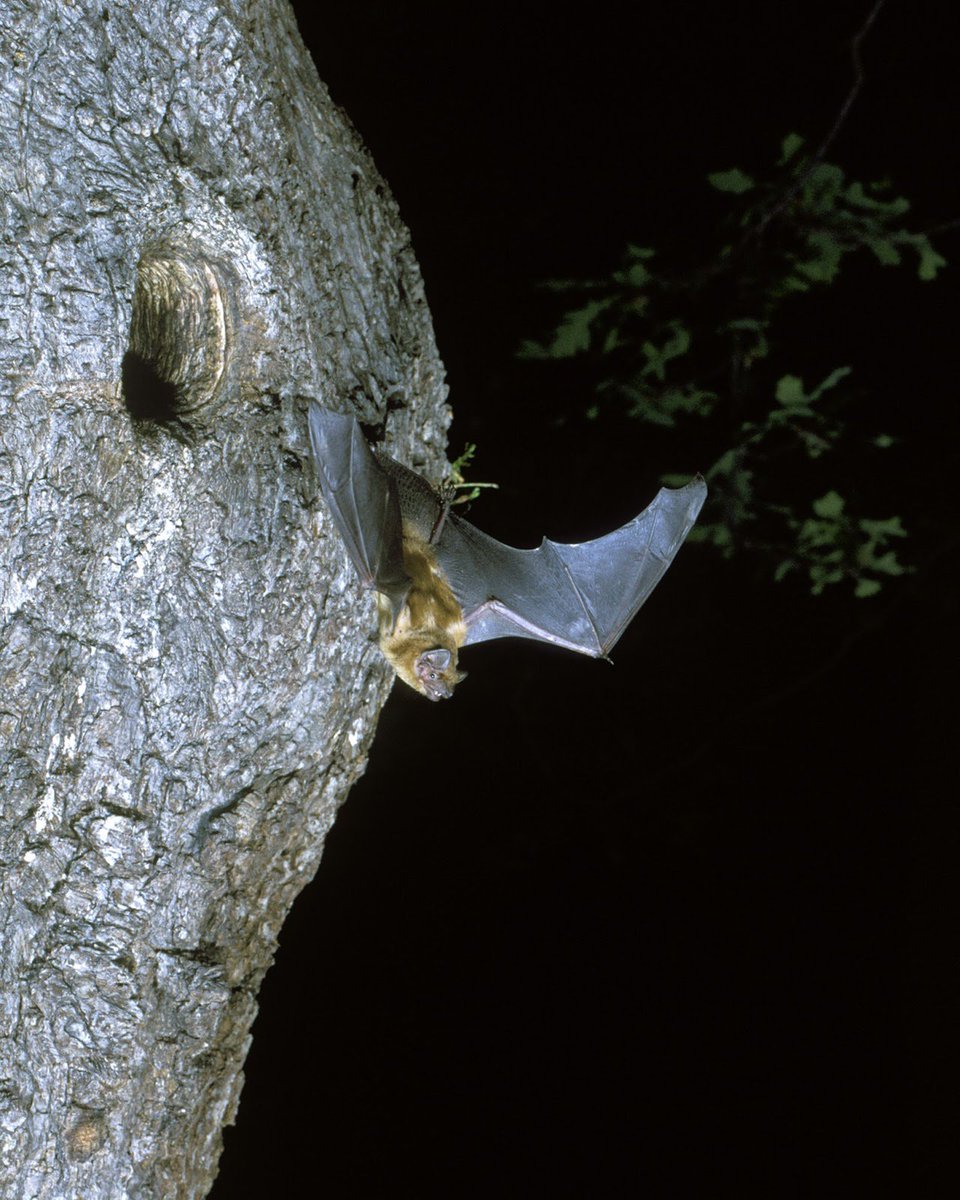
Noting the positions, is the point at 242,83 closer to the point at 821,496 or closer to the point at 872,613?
the point at 821,496

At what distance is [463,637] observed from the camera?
2.29 metres

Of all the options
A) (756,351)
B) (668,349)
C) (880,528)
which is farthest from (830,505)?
(668,349)

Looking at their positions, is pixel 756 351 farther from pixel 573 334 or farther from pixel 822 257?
pixel 573 334

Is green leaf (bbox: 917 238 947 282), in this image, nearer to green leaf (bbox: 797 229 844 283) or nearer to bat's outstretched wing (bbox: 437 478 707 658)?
green leaf (bbox: 797 229 844 283)

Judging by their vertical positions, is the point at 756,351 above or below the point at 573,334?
above

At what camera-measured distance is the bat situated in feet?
5.85

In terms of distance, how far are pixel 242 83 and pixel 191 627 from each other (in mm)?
833

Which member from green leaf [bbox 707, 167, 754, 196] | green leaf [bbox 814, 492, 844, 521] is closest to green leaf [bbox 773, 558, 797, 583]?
green leaf [bbox 814, 492, 844, 521]

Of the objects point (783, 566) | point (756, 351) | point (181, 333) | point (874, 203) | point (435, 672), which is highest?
point (874, 203)

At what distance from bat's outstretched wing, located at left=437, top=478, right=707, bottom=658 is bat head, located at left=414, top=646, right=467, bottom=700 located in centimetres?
30

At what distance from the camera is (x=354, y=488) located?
67.4 inches

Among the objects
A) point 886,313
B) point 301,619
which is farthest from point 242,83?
point 886,313

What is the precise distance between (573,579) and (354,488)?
868 millimetres

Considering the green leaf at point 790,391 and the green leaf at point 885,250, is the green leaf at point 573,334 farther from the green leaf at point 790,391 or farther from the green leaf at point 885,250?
the green leaf at point 885,250
